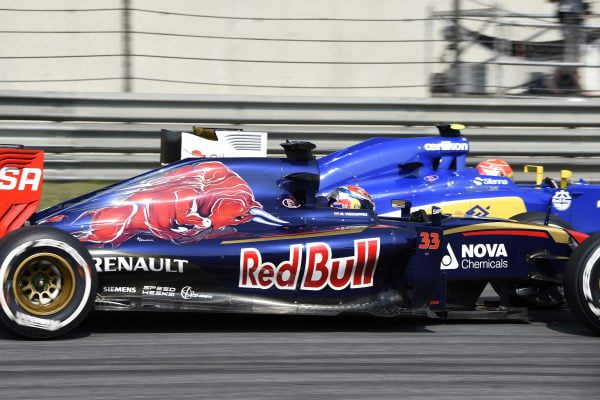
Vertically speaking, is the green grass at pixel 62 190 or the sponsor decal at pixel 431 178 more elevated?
the sponsor decal at pixel 431 178

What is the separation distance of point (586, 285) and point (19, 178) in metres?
3.47

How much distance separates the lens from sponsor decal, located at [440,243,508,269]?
6188 millimetres

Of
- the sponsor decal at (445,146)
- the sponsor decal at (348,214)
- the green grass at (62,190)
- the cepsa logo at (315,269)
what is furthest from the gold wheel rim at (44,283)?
the green grass at (62,190)

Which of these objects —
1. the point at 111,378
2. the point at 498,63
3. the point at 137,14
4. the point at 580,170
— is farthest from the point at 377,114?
the point at 111,378

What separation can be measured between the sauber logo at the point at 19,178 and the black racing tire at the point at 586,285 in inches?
129

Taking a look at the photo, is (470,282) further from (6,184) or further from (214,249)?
(6,184)

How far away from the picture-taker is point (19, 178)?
18.9 feet

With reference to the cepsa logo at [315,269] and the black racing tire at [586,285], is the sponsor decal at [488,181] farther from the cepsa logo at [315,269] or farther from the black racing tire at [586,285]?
the cepsa logo at [315,269]

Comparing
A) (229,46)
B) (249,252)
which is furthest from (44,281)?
(229,46)

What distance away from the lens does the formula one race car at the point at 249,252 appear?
535 cm

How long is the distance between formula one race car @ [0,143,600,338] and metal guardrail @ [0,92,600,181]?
3.40 meters

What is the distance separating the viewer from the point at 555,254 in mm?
6348

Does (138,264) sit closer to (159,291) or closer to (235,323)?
(159,291)

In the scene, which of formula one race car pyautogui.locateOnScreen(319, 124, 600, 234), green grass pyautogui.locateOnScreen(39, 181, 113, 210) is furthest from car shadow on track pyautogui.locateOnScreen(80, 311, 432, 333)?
green grass pyautogui.locateOnScreen(39, 181, 113, 210)
